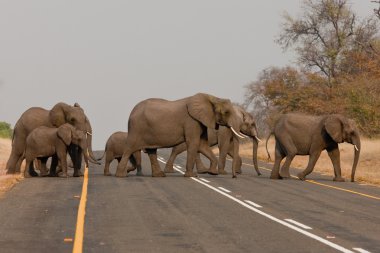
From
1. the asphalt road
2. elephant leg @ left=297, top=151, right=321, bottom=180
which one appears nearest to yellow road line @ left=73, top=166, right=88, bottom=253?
the asphalt road

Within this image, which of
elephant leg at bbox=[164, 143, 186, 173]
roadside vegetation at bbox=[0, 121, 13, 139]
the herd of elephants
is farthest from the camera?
roadside vegetation at bbox=[0, 121, 13, 139]

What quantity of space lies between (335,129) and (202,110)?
4.36 metres

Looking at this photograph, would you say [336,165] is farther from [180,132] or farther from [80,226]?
[80,226]

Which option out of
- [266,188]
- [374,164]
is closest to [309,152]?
[266,188]

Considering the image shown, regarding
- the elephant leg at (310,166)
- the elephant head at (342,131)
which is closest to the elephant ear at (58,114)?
the elephant leg at (310,166)

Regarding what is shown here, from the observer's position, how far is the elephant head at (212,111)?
27.3m

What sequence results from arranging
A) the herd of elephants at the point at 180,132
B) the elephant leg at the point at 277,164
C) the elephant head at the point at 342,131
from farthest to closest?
the elephant leg at the point at 277,164
the elephant head at the point at 342,131
the herd of elephants at the point at 180,132

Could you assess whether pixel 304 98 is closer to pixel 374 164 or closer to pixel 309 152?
pixel 374 164

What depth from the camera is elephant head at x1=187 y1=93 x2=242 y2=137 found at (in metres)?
27.3

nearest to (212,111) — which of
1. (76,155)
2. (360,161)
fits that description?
(76,155)

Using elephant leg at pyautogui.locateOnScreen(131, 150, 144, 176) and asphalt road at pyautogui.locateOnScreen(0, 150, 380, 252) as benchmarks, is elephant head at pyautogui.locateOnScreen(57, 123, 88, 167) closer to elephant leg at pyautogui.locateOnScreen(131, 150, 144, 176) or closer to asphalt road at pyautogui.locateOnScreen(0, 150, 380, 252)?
elephant leg at pyautogui.locateOnScreen(131, 150, 144, 176)

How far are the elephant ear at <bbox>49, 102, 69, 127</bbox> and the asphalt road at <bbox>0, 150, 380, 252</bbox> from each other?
15.1ft

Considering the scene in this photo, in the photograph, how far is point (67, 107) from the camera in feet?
92.3

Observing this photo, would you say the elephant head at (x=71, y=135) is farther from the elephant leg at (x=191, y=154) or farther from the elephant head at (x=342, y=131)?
the elephant head at (x=342, y=131)
